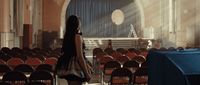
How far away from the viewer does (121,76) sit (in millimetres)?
8664

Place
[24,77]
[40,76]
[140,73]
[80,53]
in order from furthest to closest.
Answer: [140,73], [40,76], [24,77], [80,53]

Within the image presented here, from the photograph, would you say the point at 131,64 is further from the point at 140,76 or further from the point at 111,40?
the point at 111,40

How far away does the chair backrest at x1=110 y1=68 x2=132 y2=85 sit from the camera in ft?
28.1

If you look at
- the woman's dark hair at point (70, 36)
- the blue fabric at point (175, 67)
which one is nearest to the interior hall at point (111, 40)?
the blue fabric at point (175, 67)

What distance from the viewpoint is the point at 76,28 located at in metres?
6.10

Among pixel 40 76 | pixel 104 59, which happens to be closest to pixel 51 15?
pixel 104 59

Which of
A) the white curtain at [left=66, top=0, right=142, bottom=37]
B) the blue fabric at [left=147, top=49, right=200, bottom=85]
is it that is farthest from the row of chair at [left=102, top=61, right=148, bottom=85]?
the white curtain at [left=66, top=0, right=142, bottom=37]

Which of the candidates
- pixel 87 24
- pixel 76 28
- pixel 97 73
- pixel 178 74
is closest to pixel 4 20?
pixel 97 73

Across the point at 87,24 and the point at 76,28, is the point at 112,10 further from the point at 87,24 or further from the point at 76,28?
the point at 76,28

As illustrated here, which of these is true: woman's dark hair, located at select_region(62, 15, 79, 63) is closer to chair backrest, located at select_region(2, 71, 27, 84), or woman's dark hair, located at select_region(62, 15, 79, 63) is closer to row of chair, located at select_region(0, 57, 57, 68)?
chair backrest, located at select_region(2, 71, 27, 84)

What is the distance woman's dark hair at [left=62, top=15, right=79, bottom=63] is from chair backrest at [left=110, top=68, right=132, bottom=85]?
258 cm

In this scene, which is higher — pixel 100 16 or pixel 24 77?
pixel 100 16

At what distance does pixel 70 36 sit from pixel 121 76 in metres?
2.82

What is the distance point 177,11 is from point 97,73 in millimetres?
12644
